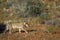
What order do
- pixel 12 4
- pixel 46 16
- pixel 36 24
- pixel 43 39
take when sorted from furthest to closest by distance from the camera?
pixel 12 4 → pixel 46 16 → pixel 36 24 → pixel 43 39

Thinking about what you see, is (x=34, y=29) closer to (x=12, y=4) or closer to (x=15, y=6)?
(x=15, y=6)

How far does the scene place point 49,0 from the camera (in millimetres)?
18922

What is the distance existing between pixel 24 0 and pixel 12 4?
6.74ft

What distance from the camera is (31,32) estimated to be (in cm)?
1087

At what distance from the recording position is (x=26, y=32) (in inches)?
428

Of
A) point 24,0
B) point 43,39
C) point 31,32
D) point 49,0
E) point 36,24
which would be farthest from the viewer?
point 49,0

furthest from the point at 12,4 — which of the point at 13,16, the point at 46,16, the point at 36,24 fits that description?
the point at 36,24

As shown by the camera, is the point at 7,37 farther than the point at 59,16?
No

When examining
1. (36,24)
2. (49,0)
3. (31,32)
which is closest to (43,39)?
(31,32)

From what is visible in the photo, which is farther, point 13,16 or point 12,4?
point 12,4

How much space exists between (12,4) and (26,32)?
6376 millimetres

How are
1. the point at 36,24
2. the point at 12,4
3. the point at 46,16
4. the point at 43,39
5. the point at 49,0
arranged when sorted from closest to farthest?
the point at 43,39, the point at 36,24, the point at 46,16, the point at 12,4, the point at 49,0

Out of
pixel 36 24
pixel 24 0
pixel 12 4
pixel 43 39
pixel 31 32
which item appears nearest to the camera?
pixel 43 39

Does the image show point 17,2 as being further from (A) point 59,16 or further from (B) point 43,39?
(B) point 43,39
